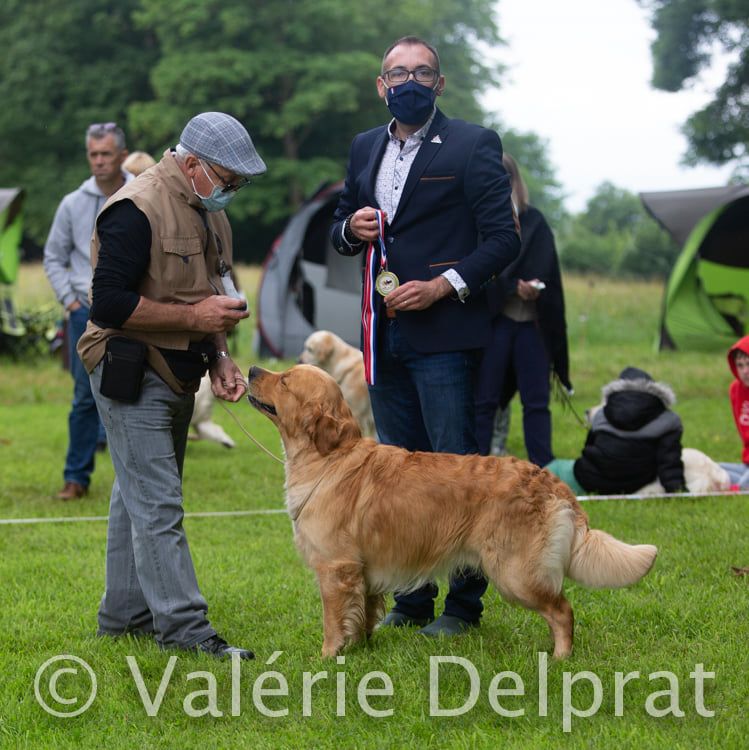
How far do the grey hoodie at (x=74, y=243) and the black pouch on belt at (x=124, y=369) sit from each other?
3.50m

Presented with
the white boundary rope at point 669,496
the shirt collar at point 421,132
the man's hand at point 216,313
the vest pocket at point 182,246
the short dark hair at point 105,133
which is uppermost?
the shirt collar at point 421,132

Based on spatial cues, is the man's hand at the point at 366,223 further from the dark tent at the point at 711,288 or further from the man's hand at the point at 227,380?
the dark tent at the point at 711,288

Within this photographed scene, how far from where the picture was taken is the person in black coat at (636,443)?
705 centimetres

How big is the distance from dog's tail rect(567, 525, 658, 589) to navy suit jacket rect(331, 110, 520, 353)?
2.90ft

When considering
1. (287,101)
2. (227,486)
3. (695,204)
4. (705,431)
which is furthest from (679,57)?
(227,486)

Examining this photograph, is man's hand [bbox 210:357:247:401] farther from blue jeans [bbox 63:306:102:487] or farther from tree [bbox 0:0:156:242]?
tree [bbox 0:0:156:242]

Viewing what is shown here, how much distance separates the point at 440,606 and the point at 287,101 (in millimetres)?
30025

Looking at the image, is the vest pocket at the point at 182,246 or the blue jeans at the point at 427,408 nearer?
the vest pocket at the point at 182,246

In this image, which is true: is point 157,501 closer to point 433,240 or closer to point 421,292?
point 421,292

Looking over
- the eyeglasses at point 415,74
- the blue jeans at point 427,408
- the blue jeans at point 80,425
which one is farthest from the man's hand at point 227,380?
the blue jeans at point 80,425

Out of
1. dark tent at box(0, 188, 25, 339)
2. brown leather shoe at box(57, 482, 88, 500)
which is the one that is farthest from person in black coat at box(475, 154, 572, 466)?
dark tent at box(0, 188, 25, 339)

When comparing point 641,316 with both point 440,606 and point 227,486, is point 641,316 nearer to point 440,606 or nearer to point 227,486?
point 227,486

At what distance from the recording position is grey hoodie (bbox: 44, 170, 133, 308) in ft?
24.0

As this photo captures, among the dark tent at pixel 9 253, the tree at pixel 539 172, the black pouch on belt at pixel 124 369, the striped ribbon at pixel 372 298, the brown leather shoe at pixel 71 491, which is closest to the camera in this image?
the black pouch on belt at pixel 124 369
